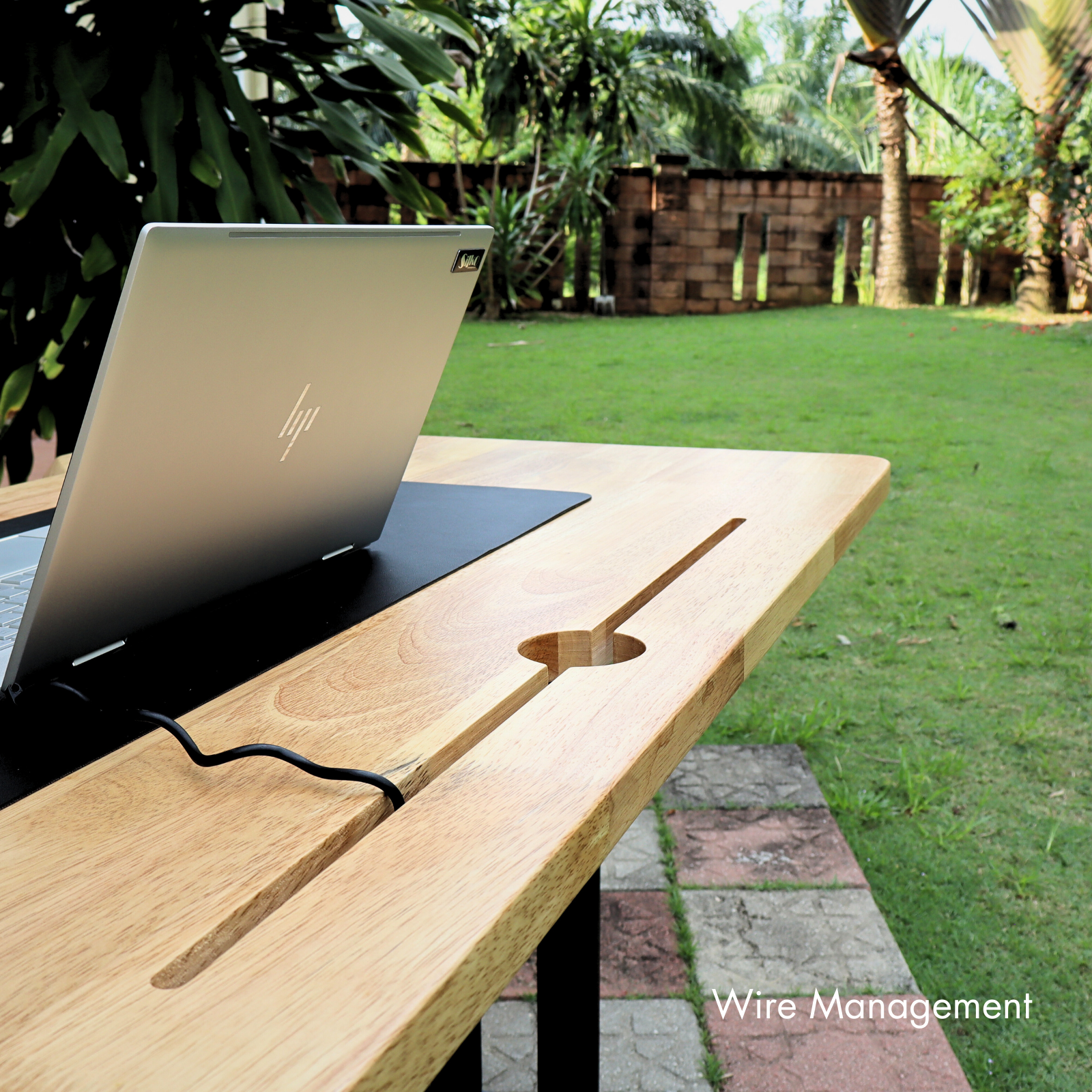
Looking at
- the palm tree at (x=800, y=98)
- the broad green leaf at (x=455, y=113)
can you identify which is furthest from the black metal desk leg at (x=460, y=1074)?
the palm tree at (x=800, y=98)

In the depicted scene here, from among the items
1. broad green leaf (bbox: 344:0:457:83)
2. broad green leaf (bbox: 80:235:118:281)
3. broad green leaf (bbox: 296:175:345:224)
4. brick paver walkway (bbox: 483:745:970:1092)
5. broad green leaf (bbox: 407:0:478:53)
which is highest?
broad green leaf (bbox: 407:0:478:53)

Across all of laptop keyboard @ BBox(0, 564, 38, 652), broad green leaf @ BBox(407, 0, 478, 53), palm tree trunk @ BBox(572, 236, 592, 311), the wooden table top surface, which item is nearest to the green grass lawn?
the wooden table top surface

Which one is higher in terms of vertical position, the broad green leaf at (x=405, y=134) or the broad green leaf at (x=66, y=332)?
the broad green leaf at (x=405, y=134)

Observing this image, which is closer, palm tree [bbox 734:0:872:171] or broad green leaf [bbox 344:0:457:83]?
broad green leaf [bbox 344:0:457:83]

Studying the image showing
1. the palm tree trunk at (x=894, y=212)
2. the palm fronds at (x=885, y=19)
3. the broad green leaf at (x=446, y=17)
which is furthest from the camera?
the palm tree trunk at (x=894, y=212)

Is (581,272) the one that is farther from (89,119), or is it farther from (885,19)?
(89,119)

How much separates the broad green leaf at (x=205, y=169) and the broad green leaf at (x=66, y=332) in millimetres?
370

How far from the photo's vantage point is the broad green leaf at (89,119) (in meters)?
1.88

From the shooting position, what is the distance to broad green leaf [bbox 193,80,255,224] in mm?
2064

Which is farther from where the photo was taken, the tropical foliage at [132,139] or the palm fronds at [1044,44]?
the palm fronds at [1044,44]

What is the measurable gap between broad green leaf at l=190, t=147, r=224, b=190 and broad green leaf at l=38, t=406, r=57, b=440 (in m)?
0.66

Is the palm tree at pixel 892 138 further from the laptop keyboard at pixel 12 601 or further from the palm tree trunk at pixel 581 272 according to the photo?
the laptop keyboard at pixel 12 601

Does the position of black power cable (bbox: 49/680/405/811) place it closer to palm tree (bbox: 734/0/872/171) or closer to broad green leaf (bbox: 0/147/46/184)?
broad green leaf (bbox: 0/147/46/184)

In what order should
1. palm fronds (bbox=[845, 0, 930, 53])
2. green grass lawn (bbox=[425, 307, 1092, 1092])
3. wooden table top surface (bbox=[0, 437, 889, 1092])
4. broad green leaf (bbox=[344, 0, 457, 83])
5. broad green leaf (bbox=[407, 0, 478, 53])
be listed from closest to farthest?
wooden table top surface (bbox=[0, 437, 889, 1092]) → green grass lawn (bbox=[425, 307, 1092, 1092]) → broad green leaf (bbox=[344, 0, 457, 83]) → broad green leaf (bbox=[407, 0, 478, 53]) → palm fronds (bbox=[845, 0, 930, 53])
